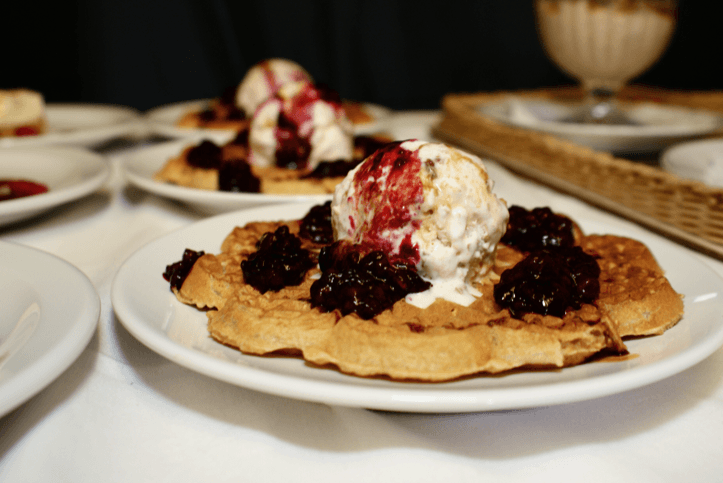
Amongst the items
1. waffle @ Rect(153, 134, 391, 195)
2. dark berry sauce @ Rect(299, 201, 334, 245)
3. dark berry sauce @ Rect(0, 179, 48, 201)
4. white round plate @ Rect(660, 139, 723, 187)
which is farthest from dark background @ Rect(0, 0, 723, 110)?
dark berry sauce @ Rect(299, 201, 334, 245)

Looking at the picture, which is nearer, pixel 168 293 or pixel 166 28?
pixel 168 293

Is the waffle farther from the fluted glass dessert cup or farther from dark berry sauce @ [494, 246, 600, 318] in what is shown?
the fluted glass dessert cup

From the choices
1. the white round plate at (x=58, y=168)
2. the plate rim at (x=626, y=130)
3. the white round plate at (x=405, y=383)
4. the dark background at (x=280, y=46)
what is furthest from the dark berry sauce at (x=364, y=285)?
the dark background at (x=280, y=46)

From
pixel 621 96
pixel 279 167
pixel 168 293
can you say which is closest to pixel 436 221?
pixel 168 293

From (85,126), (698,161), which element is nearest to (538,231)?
(698,161)

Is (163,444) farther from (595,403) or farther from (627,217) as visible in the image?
(627,217)

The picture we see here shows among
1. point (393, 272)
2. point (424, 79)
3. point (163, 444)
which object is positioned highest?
point (393, 272)
